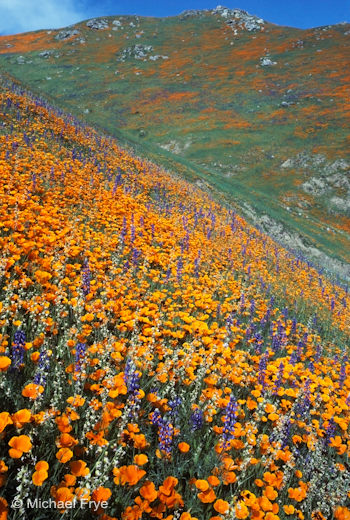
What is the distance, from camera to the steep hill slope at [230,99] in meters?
33.6

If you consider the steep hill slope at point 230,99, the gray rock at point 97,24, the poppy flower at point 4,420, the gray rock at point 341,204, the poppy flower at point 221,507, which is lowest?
the poppy flower at point 221,507

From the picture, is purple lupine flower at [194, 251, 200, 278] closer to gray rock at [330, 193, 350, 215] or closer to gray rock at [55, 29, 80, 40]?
gray rock at [330, 193, 350, 215]

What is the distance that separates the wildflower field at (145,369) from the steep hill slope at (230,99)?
15134mm

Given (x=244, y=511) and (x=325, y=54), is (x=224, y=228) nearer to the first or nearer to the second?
(x=244, y=511)

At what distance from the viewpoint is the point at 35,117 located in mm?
13391

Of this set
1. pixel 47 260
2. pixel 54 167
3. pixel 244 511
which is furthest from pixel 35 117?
pixel 244 511

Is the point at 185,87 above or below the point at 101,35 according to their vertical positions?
below

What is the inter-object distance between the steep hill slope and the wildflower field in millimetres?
15134

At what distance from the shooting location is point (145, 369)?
3.41 m

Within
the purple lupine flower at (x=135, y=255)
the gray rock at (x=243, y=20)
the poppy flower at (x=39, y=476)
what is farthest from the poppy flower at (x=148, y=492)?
the gray rock at (x=243, y=20)

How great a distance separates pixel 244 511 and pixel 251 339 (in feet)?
11.2

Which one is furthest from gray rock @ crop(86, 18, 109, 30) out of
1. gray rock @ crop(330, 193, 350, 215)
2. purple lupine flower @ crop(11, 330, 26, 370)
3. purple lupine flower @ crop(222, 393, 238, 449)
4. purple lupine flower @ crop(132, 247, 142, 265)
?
purple lupine flower @ crop(222, 393, 238, 449)

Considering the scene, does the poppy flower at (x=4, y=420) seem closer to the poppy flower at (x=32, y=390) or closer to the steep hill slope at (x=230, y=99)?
the poppy flower at (x=32, y=390)

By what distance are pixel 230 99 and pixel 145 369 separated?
7299 cm
